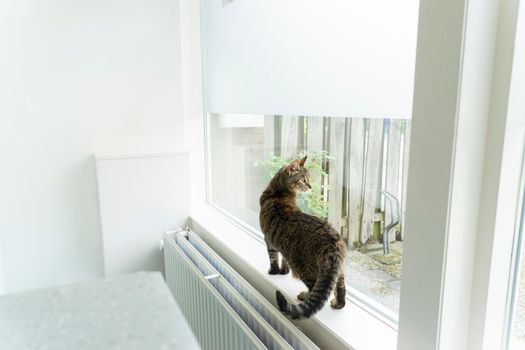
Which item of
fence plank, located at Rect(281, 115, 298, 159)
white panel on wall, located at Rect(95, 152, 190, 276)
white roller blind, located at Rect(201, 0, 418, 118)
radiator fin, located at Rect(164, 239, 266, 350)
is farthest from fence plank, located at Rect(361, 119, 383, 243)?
white panel on wall, located at Rect(95, 152, 190, 276)

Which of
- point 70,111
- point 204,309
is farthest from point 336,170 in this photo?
point 70,111

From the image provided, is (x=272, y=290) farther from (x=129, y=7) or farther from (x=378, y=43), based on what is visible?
(x=129, y=7)

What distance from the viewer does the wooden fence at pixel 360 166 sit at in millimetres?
1172

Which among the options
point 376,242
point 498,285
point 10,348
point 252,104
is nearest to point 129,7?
point 252,104

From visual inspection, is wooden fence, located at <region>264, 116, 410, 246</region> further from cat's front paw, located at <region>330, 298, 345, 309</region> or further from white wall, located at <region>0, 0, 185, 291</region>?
white wall, located at <region>0, 0, 185, 291</region>

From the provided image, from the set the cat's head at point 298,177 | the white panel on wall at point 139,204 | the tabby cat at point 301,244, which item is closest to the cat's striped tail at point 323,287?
A: the tabby cat at point 301,244

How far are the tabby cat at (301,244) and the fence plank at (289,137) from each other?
0.74 feet

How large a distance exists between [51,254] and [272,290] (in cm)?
142

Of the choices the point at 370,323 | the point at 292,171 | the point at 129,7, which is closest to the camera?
the point at 370,323

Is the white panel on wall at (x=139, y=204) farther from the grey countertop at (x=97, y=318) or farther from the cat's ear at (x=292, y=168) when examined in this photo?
the grey countertop at (x=97, y=318)

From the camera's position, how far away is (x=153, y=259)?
2381 mm

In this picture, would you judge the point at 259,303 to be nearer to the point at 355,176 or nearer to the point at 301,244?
the point at 301,244

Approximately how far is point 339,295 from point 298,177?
448mm

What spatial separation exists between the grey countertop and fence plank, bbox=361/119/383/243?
0.79 metres
